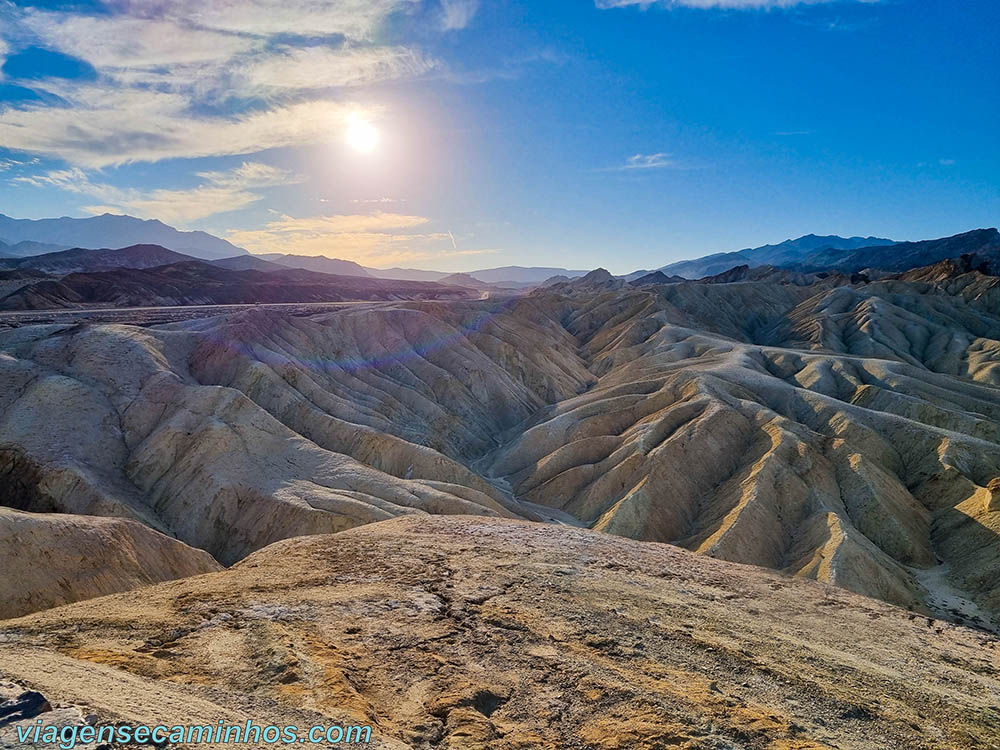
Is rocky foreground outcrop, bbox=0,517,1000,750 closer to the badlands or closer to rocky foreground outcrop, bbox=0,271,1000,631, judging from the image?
the badlands

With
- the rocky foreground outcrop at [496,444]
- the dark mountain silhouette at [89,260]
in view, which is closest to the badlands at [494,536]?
the rocky foreground outcrop at [496,444]

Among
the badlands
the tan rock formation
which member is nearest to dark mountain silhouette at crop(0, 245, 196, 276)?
the badlands

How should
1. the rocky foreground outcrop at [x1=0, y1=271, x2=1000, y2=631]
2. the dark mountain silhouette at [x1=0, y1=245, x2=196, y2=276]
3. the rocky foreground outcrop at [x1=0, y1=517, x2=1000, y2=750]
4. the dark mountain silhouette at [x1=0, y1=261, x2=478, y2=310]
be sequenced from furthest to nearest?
the dark mountain silhouette at [x1=0, y1=245, x2=196, y2=276] < the dark mountain silhouette at [x1=0, y1=261, x2=478, y2=310] < the rocky foreground outcrop at [x1=0, y1=271, x2=1000, y2=631] < the rocky foreground outcrop at [x1=0, y1=517, x2=1000, y2=750]

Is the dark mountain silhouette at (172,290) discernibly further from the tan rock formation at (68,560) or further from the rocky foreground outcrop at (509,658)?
the rocky foreground outcrop at (509,658)

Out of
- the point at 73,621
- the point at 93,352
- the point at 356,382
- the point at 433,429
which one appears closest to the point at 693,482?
the point at 433,429

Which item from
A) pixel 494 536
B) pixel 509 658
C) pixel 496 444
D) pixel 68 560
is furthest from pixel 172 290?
pixel 509 658
